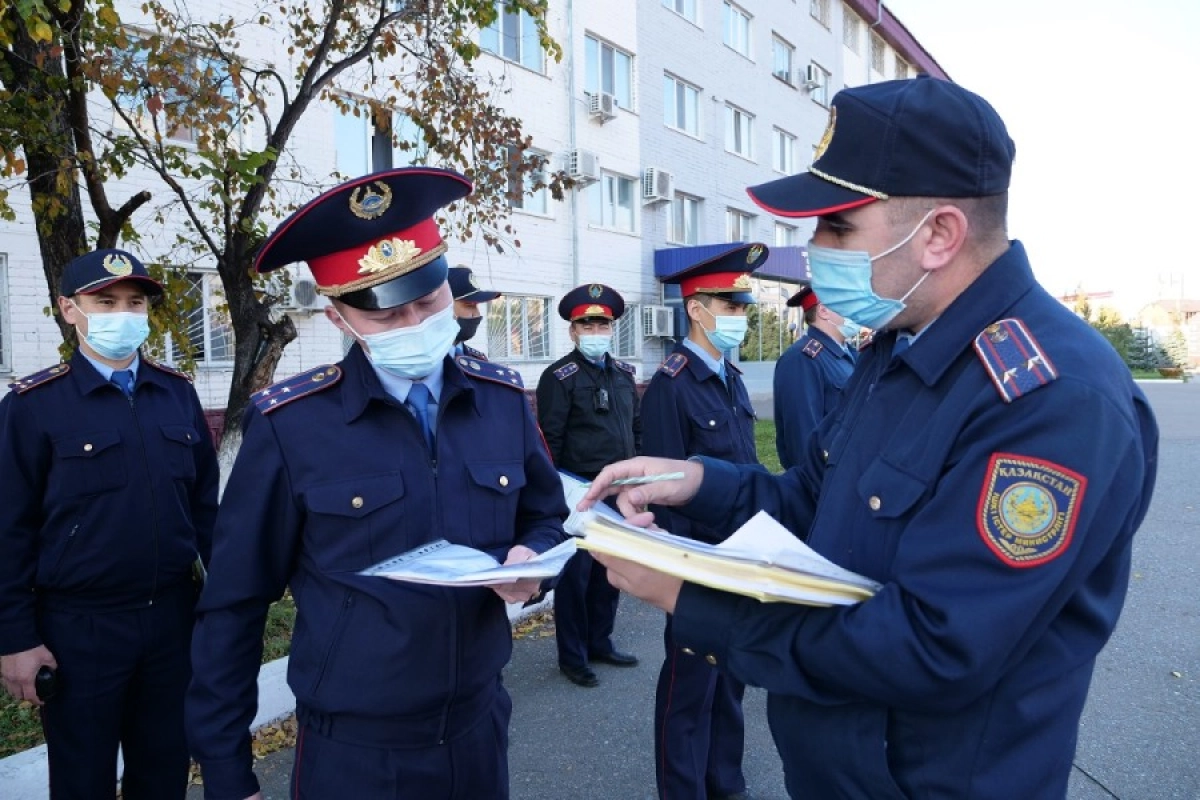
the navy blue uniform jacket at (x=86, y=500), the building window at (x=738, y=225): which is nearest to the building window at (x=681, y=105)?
the building window at (x=738, y=225)

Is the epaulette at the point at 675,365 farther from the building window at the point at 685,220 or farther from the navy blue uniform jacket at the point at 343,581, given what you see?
the building window at the point at 685,220

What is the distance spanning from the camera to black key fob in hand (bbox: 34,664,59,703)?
2676 millimetres

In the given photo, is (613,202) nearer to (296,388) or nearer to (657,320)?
(657,320)

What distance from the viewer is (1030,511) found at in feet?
3.85

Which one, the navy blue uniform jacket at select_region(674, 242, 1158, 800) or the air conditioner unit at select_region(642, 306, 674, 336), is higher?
the air conditioner unit at select_region(642, 306, 674, 336)

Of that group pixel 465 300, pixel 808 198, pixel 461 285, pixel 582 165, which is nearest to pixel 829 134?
pixel 808 198

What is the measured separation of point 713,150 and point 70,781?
1846cm

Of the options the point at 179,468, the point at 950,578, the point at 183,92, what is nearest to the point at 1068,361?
the point at 950,578

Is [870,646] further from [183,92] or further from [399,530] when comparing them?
[183,92]

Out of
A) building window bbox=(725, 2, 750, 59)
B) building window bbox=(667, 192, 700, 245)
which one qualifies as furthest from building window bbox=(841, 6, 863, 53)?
building window bbox=(667, 192, 700, 245)

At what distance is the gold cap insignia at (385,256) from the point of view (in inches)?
77.5

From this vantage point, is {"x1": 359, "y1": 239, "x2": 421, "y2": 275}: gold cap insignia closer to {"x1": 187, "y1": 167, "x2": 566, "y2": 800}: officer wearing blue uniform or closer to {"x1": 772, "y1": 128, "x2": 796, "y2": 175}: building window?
{"x1": 187, "y1": 167, "x2": 566, "y2": 800}: officer wearing blue uniform

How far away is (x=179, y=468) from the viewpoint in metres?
3.13

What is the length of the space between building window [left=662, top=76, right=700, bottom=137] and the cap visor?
16.9m
